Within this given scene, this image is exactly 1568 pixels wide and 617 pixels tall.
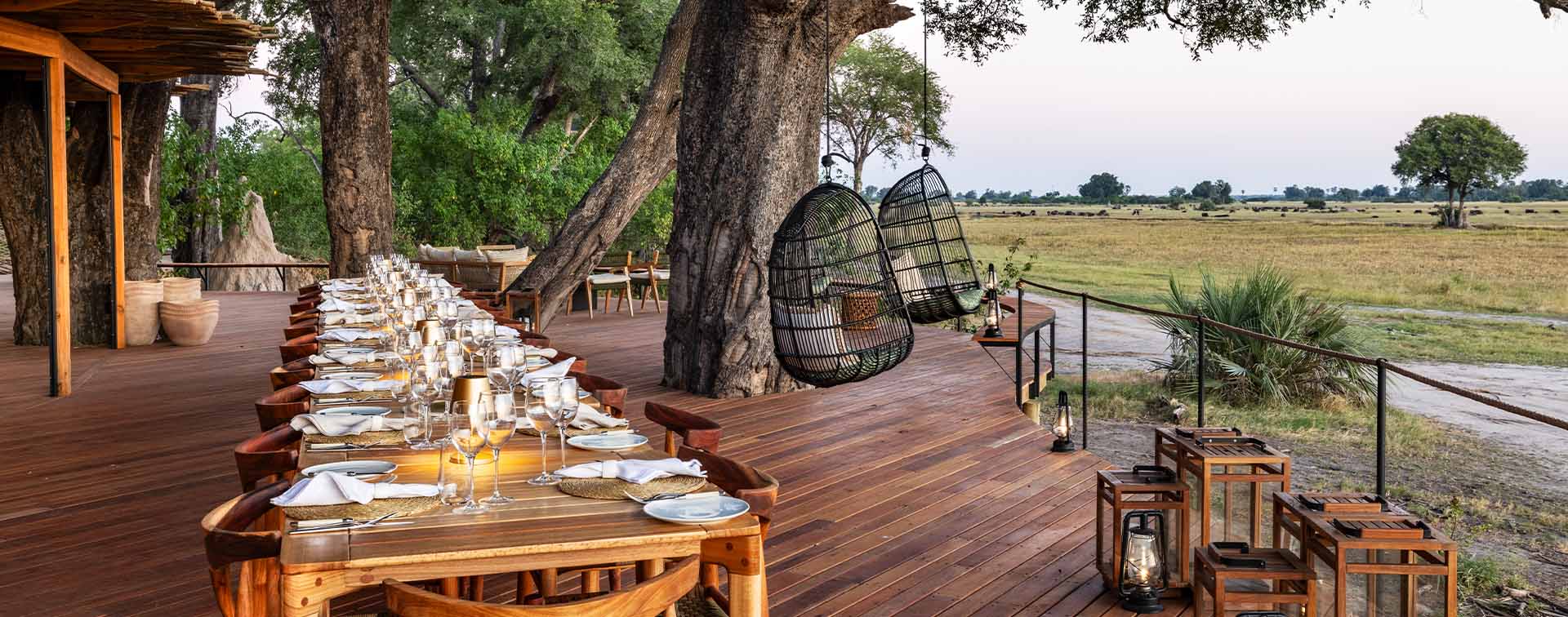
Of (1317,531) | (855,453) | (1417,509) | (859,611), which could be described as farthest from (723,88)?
(1417,509)

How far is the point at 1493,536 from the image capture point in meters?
9.20

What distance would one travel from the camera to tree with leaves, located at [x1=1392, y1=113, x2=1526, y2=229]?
1834 inches

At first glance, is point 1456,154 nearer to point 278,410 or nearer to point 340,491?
point 278,410

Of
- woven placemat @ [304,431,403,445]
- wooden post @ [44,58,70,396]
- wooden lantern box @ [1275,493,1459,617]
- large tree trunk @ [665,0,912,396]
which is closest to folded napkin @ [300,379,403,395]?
woven placemat @ [304,431,403,445]

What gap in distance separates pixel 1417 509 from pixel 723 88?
676 centimetres

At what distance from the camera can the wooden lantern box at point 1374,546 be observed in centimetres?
302

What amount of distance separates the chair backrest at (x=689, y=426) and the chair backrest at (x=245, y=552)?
1048mm

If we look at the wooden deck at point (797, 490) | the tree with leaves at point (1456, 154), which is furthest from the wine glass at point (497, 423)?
the tree with leaves at point (1456, 154)

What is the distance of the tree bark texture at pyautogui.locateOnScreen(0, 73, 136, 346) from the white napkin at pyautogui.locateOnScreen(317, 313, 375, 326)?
5.27 m

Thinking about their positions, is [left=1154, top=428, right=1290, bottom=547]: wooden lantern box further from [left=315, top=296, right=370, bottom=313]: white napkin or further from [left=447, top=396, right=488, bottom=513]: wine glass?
[left=315, top=296, right=370, bottom=313]: white napkin

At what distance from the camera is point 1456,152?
154 feet

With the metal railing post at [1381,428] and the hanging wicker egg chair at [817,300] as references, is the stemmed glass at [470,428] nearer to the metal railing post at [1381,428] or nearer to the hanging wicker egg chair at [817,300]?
the metal railing post at [1381,428]

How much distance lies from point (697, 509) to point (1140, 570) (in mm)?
1979

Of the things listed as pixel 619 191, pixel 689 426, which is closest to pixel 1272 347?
pixel 619 191
